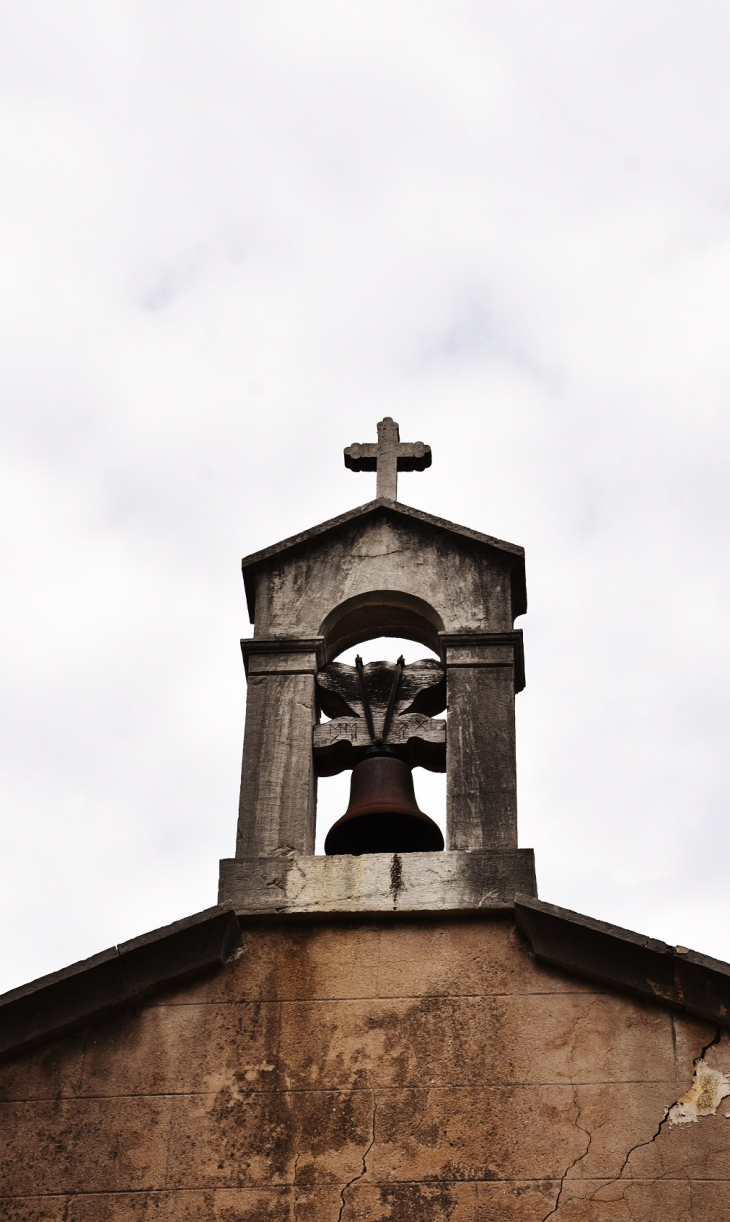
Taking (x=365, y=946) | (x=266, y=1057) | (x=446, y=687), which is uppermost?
(x=446, y=687)

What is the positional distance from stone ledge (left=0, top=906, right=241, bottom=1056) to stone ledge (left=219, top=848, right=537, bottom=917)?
181mm

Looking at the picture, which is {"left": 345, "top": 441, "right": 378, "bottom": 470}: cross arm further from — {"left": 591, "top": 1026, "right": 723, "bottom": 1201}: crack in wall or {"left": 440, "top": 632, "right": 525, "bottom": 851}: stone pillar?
{"left": 591, "top": 1026, "right": 723, "bottom": 1201}: crack in wall

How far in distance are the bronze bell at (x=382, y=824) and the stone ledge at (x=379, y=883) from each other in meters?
0.49

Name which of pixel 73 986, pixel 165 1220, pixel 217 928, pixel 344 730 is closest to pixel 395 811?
pixel 344 730

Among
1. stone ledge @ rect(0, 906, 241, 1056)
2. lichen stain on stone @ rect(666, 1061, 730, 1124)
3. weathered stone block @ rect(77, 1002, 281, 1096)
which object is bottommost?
lichen stain on stone @ rect(666, 1061, 730, 1124)

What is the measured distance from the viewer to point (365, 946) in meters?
6.33

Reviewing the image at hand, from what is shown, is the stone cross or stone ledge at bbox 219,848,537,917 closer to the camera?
stone ledge at bbox 219,848,537,917

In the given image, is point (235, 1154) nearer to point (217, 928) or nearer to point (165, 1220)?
point (165, 1220)

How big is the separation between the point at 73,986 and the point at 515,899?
1709 mm

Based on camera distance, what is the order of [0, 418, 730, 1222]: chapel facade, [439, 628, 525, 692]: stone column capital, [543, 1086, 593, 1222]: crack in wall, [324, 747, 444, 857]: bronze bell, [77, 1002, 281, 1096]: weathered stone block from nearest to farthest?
1. [543, 1086, 593, 1222]: crack in wall
2. [0, 418, 730, 1222]: chapel facade
3. [77, 1002, 281, 1096]: weathered stone block
4. [324, 747, 444, 857]: bronze bell
5. [439, 628, 525, 692]: stone column capital

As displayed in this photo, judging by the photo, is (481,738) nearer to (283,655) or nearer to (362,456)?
(283,655)

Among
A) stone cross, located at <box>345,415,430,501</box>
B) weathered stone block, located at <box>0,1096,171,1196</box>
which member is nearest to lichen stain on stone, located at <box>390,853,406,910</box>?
weathered stone block, located at <box>0,1096,171,1196</box>

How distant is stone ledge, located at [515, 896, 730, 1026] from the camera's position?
607cm

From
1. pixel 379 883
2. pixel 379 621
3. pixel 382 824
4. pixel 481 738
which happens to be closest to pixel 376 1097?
pixel 379 883
